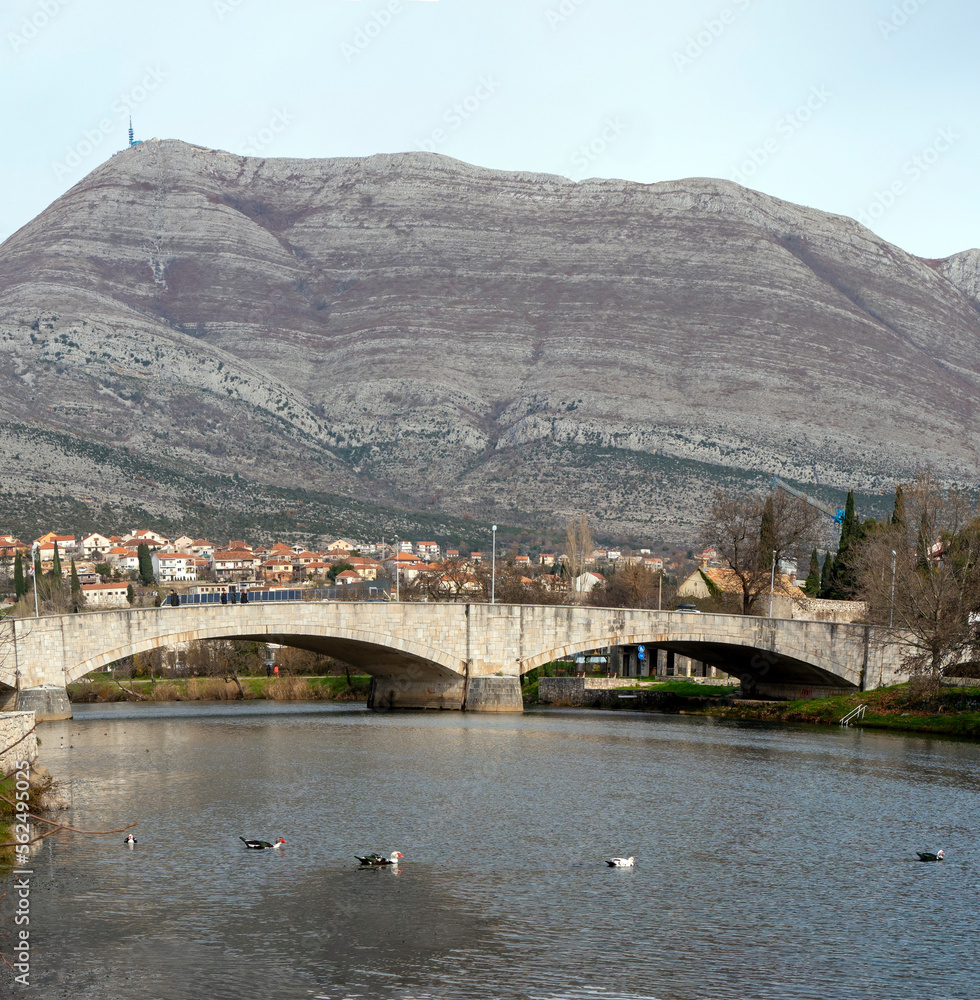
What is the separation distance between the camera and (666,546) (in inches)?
6909

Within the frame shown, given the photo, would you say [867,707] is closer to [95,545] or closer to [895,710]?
[895,710]

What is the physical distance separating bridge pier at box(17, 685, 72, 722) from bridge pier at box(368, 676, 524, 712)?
18961mm

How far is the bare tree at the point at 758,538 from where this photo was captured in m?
84.0

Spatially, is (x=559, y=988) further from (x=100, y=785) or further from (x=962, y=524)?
(x=962, y=524)

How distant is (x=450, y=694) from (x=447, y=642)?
4617mm

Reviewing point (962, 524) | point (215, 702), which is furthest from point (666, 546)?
point (215, 702)

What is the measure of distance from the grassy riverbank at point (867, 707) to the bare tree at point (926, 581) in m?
1.50

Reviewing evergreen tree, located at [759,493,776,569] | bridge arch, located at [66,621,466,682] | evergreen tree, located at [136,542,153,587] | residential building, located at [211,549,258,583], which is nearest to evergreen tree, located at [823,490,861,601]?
evergreen tree, located at [759,493,776,569]

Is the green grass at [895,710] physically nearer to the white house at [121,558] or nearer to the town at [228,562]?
the town at [228,562]

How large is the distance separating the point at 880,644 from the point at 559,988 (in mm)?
54092

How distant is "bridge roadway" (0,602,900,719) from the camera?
57.8 meters

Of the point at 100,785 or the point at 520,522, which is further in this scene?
the point at 520,522

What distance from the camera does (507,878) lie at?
1015 inches
